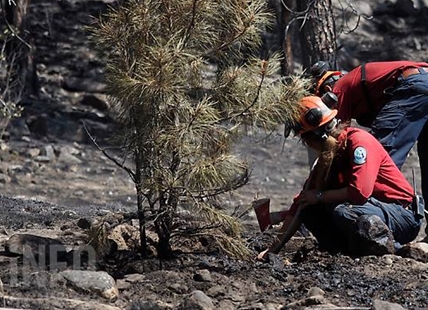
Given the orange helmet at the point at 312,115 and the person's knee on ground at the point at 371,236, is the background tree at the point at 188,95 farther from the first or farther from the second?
the person's knee on ground at the point at 371,236

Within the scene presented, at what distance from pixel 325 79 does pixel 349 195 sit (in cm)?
119

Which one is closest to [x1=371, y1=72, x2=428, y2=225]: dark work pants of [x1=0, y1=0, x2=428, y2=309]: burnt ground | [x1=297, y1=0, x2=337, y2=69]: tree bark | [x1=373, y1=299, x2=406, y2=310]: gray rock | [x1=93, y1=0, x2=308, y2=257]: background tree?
[x1=0, y1=0, x2=428, y2=309]: burnt ground

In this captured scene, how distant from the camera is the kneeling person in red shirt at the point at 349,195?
6.61 metres

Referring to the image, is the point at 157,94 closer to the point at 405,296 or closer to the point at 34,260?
the point at 34,260

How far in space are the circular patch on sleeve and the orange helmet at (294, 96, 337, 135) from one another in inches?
10.3

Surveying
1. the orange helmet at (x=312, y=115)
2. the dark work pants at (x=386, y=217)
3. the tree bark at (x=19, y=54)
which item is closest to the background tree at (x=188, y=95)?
the orange helmet at (x=312, y=115)

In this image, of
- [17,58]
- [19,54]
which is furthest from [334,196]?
[17,58]

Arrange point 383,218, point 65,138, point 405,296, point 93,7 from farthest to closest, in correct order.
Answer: point 93,7 → point 65,138 → point 383,218 → point 405,296

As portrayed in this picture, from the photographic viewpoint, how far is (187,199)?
6293 millimetres

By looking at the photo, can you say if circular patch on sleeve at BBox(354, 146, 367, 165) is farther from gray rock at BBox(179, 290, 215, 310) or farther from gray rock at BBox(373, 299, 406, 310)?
gray rock at BBox(179, 290, 215, 310)

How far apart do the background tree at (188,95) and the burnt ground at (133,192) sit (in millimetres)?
523

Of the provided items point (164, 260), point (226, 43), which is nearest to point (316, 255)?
point (164, 260)

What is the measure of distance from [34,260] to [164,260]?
79cm

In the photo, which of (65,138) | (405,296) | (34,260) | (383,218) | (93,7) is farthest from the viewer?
(93,7)
